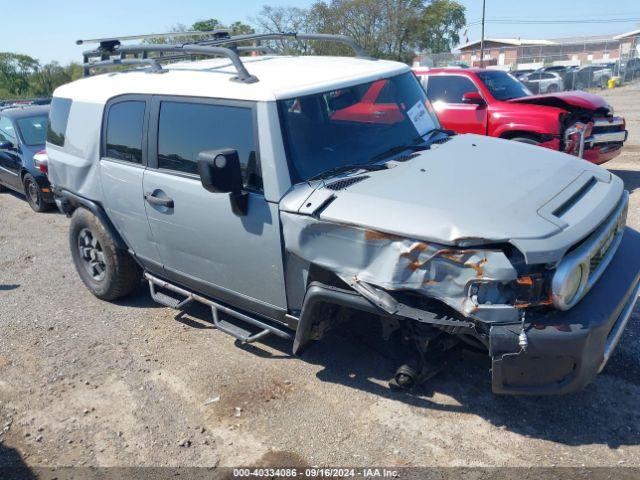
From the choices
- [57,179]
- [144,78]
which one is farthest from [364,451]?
[57,179]

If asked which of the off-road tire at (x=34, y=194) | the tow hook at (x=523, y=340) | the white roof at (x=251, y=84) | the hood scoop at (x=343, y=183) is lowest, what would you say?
the off-road tire at (x=34, y=194)

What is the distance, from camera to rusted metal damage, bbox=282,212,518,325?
266 centimetres

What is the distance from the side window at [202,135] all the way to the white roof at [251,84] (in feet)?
0.34

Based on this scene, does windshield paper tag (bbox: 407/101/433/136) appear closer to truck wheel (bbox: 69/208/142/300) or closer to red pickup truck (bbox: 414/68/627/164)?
truck wheel (bbox: 69/208/142/300)

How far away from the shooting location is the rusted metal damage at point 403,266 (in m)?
2.66

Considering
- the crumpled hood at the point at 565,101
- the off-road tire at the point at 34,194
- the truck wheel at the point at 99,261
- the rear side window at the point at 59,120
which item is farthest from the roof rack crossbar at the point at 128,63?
the crumpled hood at the point at 565,101

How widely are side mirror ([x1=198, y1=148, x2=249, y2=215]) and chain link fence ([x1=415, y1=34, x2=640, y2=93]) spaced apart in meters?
18.4

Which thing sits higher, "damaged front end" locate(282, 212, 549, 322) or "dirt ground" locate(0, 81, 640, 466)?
"damaged front end" locate(282, 212, 549, 322)

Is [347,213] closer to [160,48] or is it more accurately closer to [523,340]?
[523,340]

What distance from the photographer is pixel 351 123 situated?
12.3 ft

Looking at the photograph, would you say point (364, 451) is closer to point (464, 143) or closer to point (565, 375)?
point (565, 375)

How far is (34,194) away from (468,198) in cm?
792

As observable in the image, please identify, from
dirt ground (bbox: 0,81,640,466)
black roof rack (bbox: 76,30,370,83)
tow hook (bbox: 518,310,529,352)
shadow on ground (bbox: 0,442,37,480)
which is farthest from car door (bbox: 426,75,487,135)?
shadow on ground (bbox: 0,442,37,480)

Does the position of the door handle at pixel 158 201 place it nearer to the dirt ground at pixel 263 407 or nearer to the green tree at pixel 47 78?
the dirt ground at pixel 263 407
